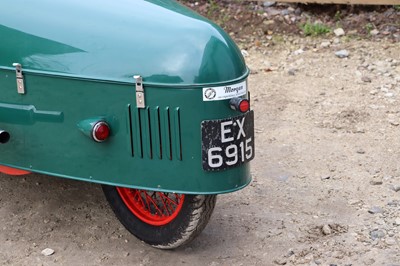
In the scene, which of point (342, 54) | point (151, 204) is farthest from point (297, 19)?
point (151, 204)

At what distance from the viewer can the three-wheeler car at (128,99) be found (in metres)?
3.46

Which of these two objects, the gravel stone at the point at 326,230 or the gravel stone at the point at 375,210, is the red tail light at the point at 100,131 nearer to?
the gravel stone at the point at 326,230

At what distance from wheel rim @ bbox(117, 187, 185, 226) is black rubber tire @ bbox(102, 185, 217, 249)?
0.02 m

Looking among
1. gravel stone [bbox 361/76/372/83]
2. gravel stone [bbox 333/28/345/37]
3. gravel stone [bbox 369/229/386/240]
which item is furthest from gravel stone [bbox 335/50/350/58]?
gravel stone [bbox 369/229/386/240]

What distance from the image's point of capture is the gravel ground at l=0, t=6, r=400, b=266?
400cm

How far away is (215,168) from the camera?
11.5ft

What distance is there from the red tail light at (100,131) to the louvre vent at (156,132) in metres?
0.11

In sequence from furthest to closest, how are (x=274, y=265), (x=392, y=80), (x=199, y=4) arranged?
1. (x=199, y=4)
2. (x=392, y=80)
3. (x=274, y=265)

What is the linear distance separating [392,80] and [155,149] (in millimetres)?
2982

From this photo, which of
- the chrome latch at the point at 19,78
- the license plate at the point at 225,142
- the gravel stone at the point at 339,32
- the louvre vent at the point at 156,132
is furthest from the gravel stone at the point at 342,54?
the chrome latch at the point at 19,78

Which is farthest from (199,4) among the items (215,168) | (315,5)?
(215,168)

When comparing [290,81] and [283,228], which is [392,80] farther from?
[283,228]

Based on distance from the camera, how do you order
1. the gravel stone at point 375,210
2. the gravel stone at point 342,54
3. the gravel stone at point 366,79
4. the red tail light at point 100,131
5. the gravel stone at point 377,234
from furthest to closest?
the gravel stone at point 342,54 → the gravel stone at point 366,79 → the gravel stone at point 375,210 → the gravel stone at point 377,234 → the red tail light at point 100,131

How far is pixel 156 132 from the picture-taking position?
11.5 feet
